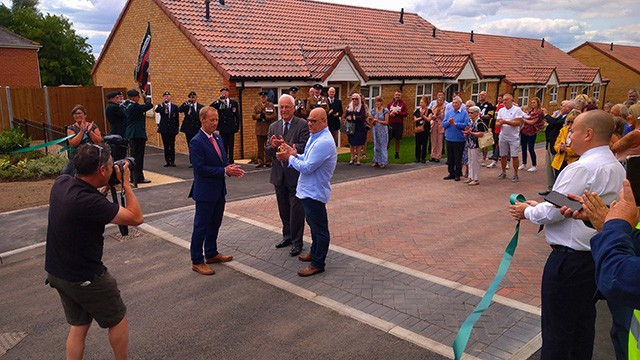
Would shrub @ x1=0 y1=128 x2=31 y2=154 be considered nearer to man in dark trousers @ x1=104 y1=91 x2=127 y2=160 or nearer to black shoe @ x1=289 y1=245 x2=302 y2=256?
man in dark trousers @ x1=104 y1=91 x2=127 y2=160

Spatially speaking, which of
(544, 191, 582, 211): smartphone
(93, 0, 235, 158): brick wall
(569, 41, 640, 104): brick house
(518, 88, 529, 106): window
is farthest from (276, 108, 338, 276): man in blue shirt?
(569, 41, 640, 104): brick house

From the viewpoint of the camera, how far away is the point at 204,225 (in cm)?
600

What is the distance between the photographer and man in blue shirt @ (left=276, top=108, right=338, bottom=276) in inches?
222

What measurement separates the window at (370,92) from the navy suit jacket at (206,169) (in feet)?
48.1

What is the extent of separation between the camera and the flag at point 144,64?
59.2 feet

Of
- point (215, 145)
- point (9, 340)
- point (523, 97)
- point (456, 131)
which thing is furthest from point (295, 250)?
point (523, 97)

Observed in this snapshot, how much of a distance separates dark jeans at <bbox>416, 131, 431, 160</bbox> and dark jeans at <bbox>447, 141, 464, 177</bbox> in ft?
8.45

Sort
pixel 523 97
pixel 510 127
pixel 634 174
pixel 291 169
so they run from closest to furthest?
pixel 634 174
pixel 291 169
pixel 510 127
pixel 523 97

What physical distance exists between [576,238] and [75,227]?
3.53 meters

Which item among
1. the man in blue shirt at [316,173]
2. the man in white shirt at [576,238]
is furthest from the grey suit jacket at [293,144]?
the man in white shirt at [576,238]

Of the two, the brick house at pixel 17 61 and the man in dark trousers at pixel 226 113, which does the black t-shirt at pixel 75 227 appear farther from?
the brick house at pixel 17 61

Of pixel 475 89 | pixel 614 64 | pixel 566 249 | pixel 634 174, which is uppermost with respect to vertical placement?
pixel 614 64

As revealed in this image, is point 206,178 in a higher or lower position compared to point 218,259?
higher

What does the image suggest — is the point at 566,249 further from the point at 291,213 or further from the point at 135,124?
the point at 135,124
